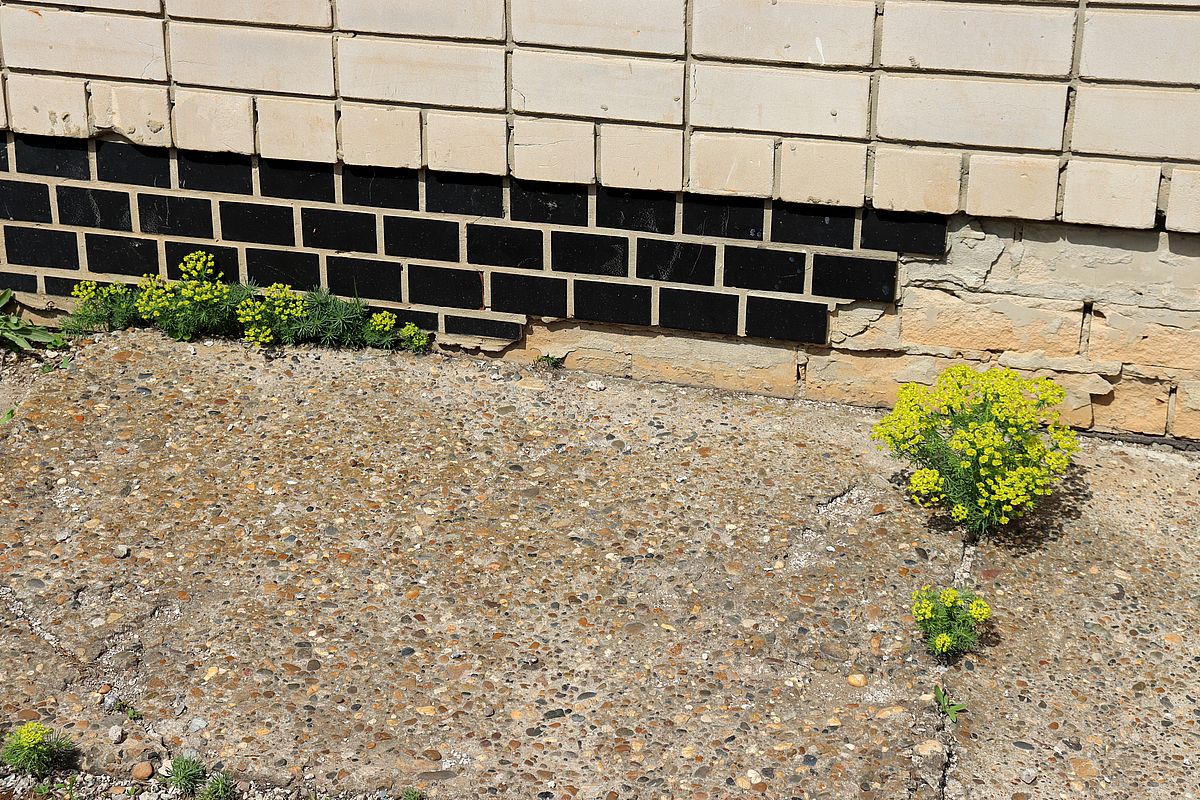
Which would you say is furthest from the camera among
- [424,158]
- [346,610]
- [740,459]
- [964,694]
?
[424,158]

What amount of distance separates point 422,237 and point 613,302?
877mm

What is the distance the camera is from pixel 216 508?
203 inches

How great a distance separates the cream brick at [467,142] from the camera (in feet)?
19.0

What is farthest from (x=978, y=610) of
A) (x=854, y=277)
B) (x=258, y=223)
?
(x=258, y=223)

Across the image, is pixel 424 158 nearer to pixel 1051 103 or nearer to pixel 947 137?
pixel 947 137

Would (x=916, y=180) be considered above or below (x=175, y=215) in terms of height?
above

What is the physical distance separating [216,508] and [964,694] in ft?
8.87

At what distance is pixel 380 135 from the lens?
232 inches

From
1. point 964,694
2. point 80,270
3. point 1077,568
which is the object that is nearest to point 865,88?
point 1077,568

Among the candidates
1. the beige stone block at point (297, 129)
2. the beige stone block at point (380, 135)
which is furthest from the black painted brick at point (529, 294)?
the beige stone block at point (297, 129)

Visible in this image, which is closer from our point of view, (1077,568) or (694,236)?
(1077,568)

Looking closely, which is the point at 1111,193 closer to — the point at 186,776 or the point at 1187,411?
the point at 1187,411

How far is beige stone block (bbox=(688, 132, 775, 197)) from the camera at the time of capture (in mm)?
5559

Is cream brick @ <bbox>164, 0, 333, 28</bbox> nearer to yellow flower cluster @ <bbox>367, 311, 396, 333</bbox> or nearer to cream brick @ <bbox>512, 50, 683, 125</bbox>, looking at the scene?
cream brick @ <bbox>512, 50, 683, 125</bbox>
